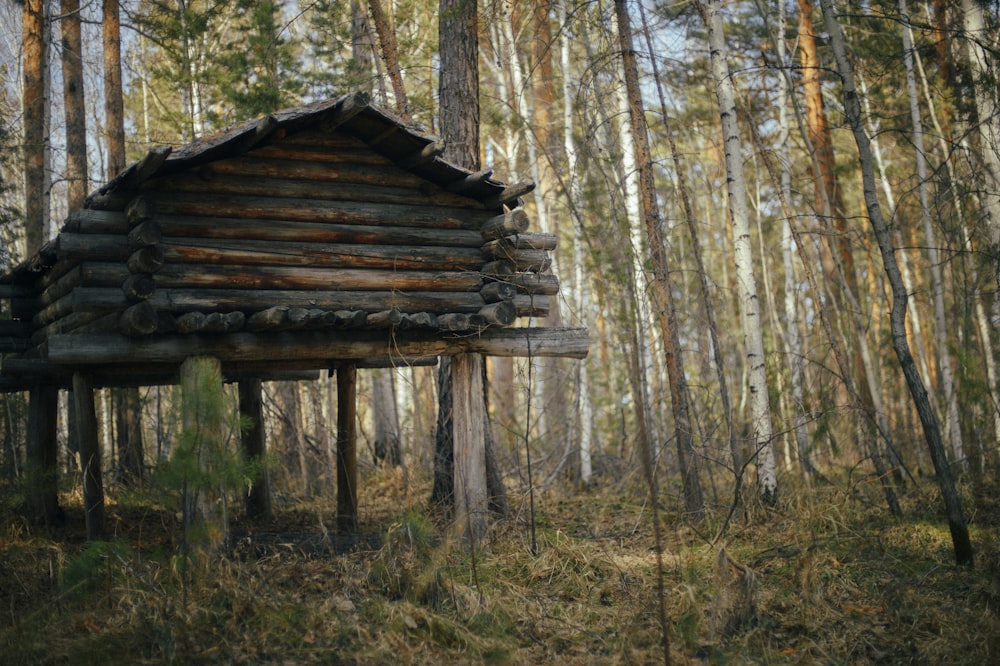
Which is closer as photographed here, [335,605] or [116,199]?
[335,605]

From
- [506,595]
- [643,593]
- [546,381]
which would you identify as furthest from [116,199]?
[546,381]

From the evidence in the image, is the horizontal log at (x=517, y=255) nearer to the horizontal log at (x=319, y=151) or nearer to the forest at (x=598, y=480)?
the forest at (x=598, y=480)

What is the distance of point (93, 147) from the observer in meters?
26.5

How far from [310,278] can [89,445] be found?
2.84m

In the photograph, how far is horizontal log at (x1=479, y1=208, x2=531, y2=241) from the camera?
367 inches

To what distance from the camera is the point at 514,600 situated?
8070mm

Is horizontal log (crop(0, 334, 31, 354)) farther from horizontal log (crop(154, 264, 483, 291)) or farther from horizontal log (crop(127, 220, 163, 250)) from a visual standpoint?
horizontal log (crop(154, 264, 483, 291))

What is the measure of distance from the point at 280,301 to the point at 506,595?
3.43 meters

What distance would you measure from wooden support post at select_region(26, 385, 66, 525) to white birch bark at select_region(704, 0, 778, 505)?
26.6 feet

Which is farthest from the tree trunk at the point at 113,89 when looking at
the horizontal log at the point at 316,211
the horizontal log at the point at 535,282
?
the horizontal log at the point at 535,282

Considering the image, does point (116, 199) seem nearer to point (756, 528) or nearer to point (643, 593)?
point (643, 593)

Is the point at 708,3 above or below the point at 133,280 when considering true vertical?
above

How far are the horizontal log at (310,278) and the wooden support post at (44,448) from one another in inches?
150

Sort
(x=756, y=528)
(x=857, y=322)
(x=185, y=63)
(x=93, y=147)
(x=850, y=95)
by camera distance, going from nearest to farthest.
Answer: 1. (x=850, y=95)
2. (x=756, y=528)
3. (x=857, y=322)
4. (x=185, y=63)
5. (x=93, y=147)
